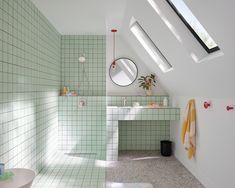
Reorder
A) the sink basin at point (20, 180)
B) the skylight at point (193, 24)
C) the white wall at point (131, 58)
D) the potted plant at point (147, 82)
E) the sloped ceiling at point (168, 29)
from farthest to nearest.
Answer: the white wall at point (131, 58) < the potted plant at point (147, 82) < the skylight at point (193, 24) < the sloped ceiling at point (168, 29) < the sink basin at point (20, 180)

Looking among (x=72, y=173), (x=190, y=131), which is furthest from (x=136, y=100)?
(x=72, y=173)

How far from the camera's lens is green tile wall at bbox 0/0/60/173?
2.34 m

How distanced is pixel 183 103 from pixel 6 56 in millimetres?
2754

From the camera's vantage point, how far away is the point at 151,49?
400cm

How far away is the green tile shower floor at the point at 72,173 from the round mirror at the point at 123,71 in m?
1.58

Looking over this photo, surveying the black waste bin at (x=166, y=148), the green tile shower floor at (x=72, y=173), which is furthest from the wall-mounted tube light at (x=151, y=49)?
the green tile shower floor at (x=72, y=173)

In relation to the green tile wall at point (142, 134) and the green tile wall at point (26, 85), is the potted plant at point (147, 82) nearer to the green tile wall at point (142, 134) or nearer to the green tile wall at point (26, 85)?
the green tile wall at point (142, 134)

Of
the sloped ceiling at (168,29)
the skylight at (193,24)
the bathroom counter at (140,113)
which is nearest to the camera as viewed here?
the sloped ceiling at (168,29)

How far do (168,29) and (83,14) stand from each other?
4.76ft

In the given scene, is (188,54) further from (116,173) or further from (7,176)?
(7,176)

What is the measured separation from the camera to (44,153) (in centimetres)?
361

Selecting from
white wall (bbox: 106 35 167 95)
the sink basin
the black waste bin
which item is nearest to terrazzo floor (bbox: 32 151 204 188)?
the black waste bin

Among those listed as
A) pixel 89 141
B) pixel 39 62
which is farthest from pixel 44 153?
pixel 39 62

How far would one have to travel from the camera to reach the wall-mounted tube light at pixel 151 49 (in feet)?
12.5
